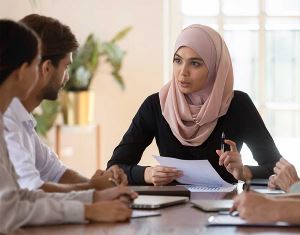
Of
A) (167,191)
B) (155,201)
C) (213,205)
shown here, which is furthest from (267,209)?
(167,191)

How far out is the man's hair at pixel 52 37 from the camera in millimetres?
2293

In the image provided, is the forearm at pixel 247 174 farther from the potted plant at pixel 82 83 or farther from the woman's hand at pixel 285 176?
the potted plant at pixel 82 83

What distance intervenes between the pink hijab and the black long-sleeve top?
30 mm

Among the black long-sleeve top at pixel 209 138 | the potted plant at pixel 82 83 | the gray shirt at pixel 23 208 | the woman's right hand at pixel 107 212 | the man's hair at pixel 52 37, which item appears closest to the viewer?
the gray shirt at pixel 23 208

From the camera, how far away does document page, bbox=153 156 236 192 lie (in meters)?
2.29

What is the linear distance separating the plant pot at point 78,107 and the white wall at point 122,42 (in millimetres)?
208

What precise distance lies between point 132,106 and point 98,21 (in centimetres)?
63

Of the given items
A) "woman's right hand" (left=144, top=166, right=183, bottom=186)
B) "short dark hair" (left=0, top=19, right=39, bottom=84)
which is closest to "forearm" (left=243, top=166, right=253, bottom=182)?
"woman's right hand" (left=144, top=166, right=183, bottom=186)

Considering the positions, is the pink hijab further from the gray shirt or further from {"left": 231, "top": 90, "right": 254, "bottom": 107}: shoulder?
→ the gray shirt

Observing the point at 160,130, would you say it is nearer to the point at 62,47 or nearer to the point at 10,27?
the point at 62,47

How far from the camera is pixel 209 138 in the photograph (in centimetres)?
277

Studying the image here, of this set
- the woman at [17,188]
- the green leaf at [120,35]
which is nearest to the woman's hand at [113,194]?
the woman at [17,188]

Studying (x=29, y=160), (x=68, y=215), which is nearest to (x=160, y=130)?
(x=29, y=160)

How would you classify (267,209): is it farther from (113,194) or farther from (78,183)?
(78,183)
